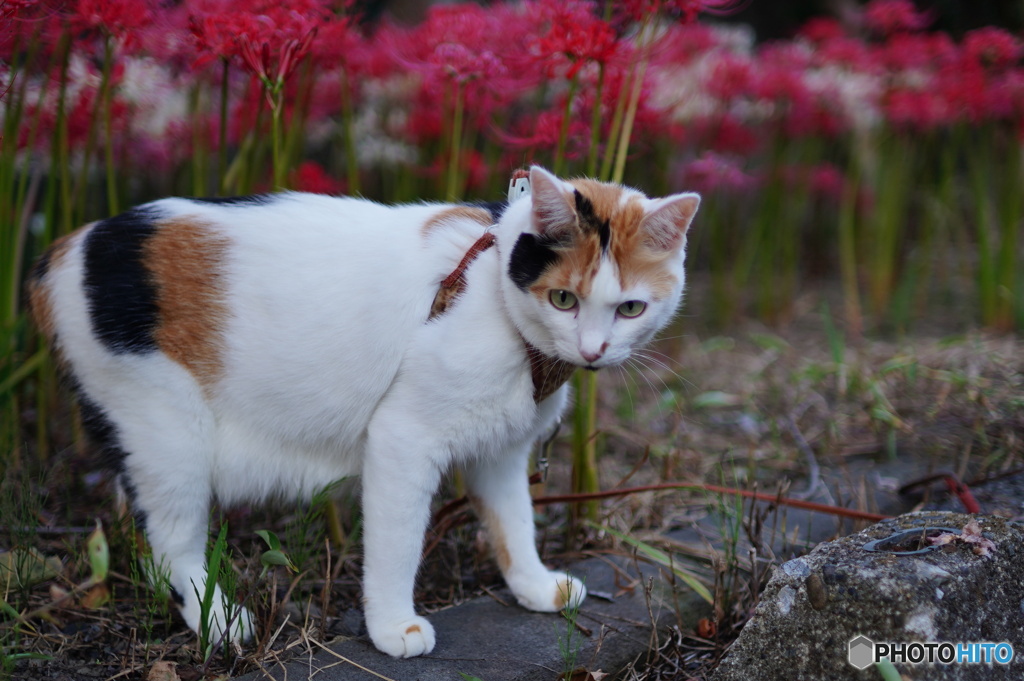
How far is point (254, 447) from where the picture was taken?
1.79 meters

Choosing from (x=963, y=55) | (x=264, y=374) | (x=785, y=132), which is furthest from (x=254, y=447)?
(x=963, y=55)

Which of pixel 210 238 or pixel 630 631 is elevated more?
pixel 210 238

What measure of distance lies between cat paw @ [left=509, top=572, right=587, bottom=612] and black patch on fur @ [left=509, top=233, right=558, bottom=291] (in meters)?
0.75

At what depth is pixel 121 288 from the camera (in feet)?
5.62

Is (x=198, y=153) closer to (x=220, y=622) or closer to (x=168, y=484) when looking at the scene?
(x=168, y=484)

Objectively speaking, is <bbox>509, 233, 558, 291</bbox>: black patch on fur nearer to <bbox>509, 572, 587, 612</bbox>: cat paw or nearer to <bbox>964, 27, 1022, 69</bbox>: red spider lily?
<bbox>509, 572, 587, 612</bbox>: cat paw

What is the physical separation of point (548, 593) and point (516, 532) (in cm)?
16

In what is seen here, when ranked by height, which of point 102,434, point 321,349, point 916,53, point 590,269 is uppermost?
point 916,53

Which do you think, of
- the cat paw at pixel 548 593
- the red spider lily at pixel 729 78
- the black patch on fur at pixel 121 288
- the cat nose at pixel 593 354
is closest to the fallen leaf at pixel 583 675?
the cat paw at pixel 548 593

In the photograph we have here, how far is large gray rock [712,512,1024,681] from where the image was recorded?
1.30m

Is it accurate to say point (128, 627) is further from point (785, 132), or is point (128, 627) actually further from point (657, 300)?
point (785, 132)

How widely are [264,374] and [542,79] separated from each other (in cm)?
148

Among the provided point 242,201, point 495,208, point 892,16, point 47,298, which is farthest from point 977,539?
point 892,16

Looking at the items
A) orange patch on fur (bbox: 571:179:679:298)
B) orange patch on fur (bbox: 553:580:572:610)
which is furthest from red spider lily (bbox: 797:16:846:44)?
orange patch on fur (bbox: 553:580:572:610)
